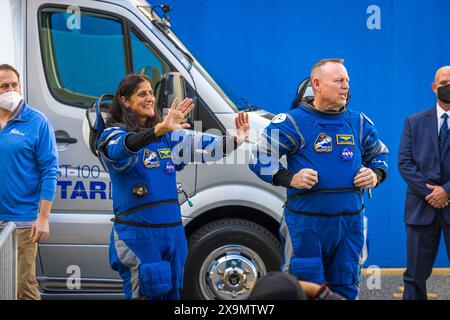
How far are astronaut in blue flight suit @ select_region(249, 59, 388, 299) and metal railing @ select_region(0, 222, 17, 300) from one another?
4.75ft

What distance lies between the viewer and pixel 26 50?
623cm

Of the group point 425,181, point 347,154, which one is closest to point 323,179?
point 347,154

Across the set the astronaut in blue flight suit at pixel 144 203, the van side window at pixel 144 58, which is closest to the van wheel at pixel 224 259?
the van side window at pixel 144 58

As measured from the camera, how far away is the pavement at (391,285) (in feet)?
23.9

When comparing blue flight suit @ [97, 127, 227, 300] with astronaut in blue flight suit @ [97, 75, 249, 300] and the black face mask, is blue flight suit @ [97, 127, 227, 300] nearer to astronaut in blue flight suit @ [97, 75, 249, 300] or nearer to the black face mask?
astronaut in blue flight suit @ [97, 75, 249, 300]

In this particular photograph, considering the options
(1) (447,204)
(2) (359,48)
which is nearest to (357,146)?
(1) (447,204)

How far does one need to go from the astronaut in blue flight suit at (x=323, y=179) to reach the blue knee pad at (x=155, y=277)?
2.32 feet

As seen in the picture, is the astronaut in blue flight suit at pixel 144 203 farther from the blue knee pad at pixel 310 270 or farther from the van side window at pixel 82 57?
the van side window at pixel 82 57

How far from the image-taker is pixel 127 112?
4926 millimetres

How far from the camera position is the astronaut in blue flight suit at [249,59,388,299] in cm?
483

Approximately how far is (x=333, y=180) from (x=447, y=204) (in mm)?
1372
